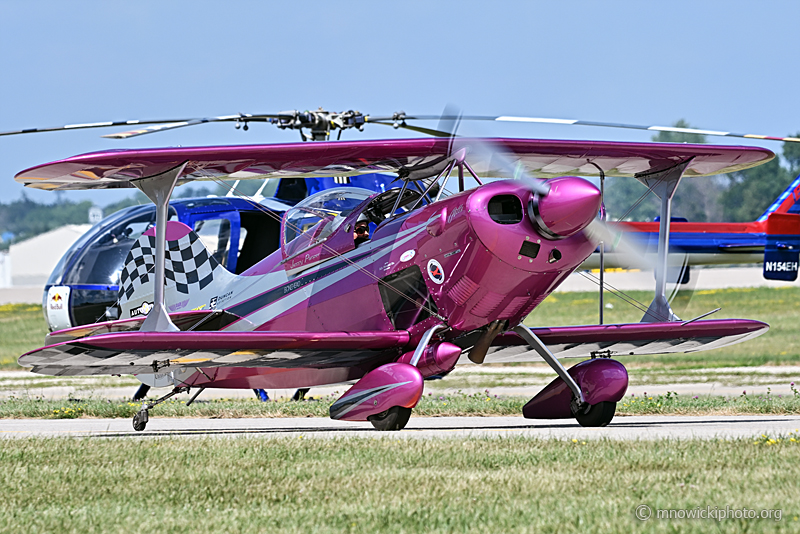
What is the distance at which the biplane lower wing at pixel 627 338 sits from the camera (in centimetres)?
1133

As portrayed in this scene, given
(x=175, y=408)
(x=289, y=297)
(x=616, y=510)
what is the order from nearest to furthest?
(x=616, y=510) → (x=289, y=297) → (x=175, y=408)

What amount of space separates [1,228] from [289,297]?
641 feet

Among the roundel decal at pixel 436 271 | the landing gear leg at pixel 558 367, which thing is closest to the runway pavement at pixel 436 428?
the landing gear leg at pixel 558 367

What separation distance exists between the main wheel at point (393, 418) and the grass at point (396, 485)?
3.95 ft

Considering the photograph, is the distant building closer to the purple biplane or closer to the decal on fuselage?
the purple biplane

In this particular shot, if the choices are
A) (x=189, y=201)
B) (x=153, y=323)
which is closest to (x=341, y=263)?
(x=153, y=323)

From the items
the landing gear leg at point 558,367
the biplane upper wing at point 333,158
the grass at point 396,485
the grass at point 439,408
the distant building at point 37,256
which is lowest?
the distant building at point 37,256

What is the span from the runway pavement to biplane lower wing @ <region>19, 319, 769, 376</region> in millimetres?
748

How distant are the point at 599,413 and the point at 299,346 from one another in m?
3.31

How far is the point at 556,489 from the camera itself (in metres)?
6.07

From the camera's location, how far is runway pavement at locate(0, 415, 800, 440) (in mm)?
9211

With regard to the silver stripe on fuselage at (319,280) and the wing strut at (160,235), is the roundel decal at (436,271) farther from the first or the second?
the wing strut at (160,235)

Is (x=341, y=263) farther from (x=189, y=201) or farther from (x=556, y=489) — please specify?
(x=189, y=201)

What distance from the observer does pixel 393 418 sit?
9805 mm
